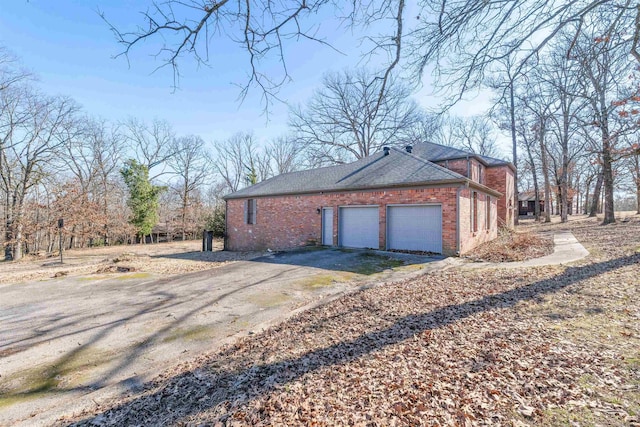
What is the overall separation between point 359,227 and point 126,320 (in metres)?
8.76

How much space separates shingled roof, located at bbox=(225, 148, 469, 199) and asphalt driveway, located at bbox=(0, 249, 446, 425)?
3109mm

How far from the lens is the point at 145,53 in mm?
3203

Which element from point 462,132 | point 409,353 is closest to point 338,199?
point 409,353

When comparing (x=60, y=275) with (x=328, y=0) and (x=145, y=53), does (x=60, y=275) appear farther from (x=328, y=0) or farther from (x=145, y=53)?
(x=328, y=0)

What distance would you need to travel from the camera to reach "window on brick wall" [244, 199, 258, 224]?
16.0 meters

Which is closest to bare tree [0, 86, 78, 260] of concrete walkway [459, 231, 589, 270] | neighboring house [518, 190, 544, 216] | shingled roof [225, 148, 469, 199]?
shingled roof [225, 148, 469, 199]

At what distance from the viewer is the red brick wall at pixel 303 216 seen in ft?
31.8

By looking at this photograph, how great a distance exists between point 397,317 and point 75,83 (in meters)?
9.53

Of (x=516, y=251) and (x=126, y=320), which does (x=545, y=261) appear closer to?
(x=516, y=251)

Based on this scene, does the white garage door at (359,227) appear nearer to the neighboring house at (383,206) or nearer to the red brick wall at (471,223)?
the neighboring house at (383,206)

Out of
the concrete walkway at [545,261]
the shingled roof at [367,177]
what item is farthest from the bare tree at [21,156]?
the concrete walkway at [545,261]

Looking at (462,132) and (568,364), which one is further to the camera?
(462,132)

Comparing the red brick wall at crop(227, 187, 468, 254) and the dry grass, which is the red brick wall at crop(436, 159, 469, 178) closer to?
the dry grass

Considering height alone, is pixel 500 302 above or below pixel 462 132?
below
